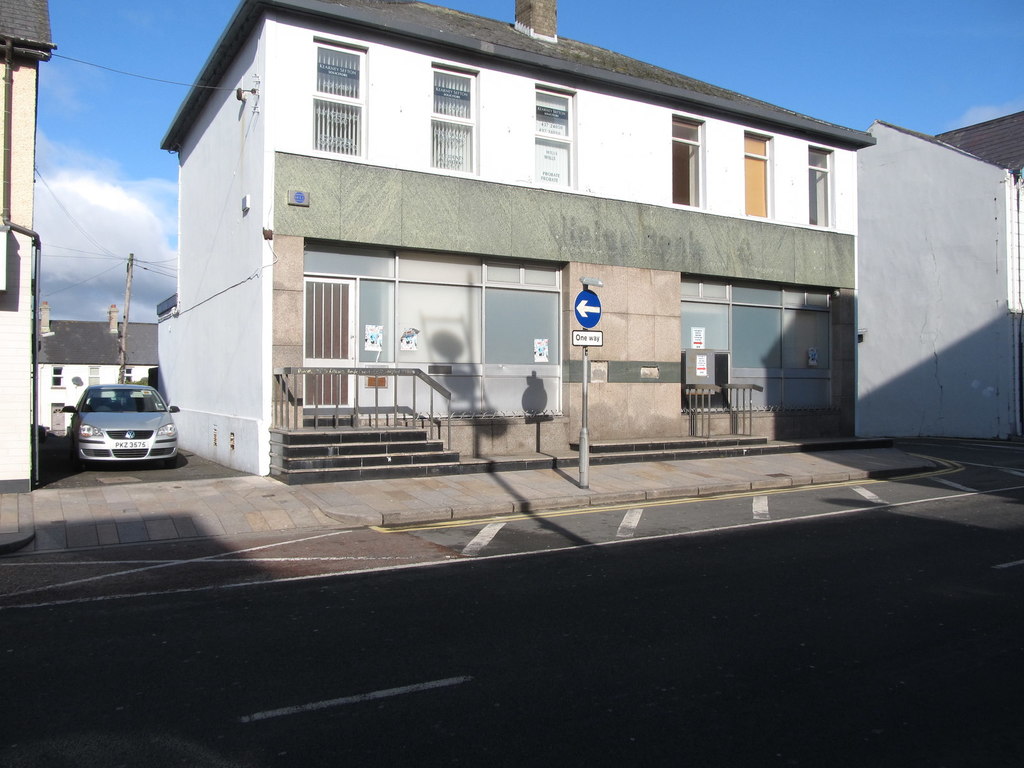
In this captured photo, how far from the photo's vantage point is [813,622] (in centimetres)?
592

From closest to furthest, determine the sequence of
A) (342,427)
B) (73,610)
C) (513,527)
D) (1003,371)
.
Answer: (73,610)
(513,527)
(342,427)
(1003,371)

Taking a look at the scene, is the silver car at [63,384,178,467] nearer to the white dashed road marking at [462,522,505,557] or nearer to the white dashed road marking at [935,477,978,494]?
the white dashed road marking at [462,522,505,557]

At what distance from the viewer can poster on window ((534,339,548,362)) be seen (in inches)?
647

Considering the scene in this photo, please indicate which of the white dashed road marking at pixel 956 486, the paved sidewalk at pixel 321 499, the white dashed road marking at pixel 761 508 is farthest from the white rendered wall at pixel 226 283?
the white dashed road marking at pixel 956 486

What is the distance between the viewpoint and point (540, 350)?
16.5 meters

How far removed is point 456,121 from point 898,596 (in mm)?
11794

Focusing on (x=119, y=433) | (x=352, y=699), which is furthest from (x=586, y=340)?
(x=352, y=699)

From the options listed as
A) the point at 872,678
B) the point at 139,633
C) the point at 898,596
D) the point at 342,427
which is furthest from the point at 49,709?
the point at 342,427

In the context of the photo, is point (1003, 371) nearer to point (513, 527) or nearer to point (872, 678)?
point (513, 527)

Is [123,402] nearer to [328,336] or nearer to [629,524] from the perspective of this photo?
[328,336]

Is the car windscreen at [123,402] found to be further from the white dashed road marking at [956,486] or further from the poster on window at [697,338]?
the white dashed road marking at [956,486]

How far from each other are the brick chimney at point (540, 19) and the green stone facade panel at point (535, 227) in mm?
4881

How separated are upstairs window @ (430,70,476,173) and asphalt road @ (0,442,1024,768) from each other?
28.6ft

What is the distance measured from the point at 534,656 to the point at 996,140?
2807 cm
